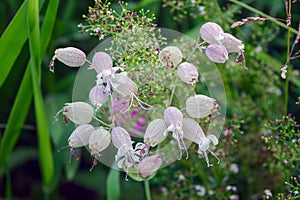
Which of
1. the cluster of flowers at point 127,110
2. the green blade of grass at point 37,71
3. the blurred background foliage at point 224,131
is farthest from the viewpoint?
the blurred background foliage at point 224,131

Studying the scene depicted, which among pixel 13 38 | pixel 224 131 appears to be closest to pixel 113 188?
pixel 224 131

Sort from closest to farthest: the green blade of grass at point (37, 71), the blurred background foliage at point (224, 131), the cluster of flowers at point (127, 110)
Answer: the cluster of flowers at point (127, 110) → the green blade of grass at point (37, 71) → the blurred background foliage at point (224, 131)

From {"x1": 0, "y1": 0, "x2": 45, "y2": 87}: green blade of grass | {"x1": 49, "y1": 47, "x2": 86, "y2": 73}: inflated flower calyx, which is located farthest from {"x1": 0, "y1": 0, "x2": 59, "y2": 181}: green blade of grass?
{"x1": 49, "y1": 47, "x2": 86, "y2": 73}: inflated flower calyx

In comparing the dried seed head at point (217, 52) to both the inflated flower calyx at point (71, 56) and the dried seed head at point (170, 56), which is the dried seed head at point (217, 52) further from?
the inflated flower calyx at point (71, 56)

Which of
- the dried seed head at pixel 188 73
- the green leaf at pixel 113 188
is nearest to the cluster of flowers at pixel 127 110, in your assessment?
the dried seed head at pixel 188 73

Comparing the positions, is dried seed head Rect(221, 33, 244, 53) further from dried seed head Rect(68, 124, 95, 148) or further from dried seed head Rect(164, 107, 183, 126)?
dried seed head Rect(68, 124, 95, 148)

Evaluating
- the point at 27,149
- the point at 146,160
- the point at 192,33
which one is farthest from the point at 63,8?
the point at 146,160

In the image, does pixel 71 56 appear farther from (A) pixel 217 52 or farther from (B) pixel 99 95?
(A) pixel 217 52
